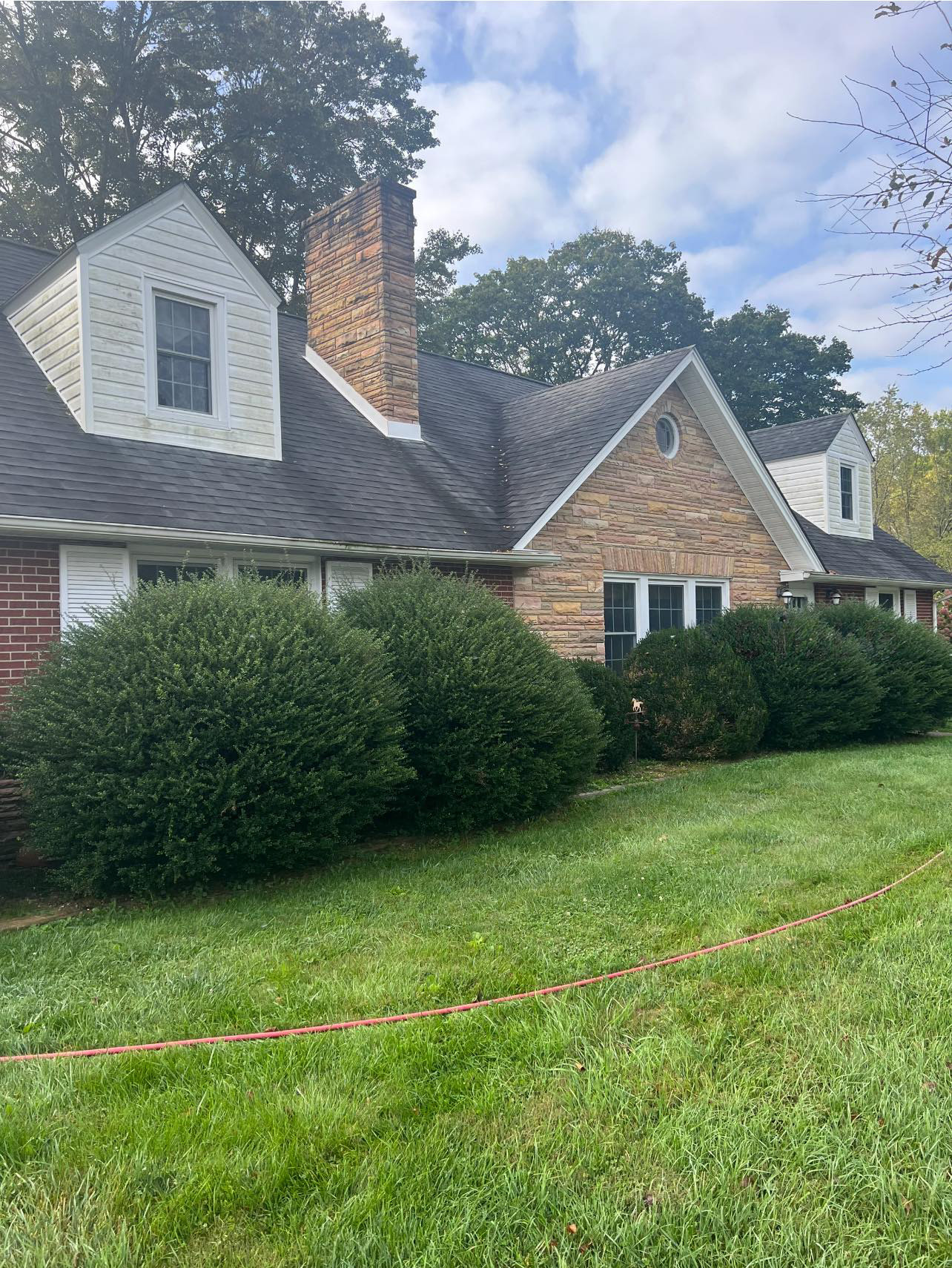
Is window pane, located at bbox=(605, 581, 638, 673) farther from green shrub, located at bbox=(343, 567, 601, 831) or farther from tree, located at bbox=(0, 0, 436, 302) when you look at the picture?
tree, located at bbox=(0, 0, 436, 302)

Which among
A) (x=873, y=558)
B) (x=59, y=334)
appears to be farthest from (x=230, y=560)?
(x=873, y=558)

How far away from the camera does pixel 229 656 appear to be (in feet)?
20.1

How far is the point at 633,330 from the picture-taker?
126 feet

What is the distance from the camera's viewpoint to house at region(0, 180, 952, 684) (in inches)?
339

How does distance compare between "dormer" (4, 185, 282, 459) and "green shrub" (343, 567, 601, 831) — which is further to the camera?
"dormer" (4, 185, 282, 459)

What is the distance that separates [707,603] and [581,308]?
26.8 m

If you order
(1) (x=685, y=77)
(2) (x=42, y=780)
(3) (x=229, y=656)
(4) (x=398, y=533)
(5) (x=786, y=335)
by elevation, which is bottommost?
(2) (x=42, y=780)

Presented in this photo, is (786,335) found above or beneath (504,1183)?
above

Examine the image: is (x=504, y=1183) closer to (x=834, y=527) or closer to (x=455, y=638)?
(x=455, y=638)

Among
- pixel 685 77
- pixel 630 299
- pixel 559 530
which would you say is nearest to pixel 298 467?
pixel 559 530

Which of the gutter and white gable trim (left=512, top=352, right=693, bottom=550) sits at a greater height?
white gable trim (left=512, top=352, right=693, bottom=550)

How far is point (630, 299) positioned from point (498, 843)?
3501cm

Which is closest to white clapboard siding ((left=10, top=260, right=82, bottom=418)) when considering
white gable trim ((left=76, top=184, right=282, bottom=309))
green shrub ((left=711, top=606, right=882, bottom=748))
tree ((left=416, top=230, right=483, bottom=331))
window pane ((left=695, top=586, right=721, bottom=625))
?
white gable trim ((left=76, top=184, right=282, bottom=309))

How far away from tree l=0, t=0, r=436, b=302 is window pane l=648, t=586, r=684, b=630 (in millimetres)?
17261
